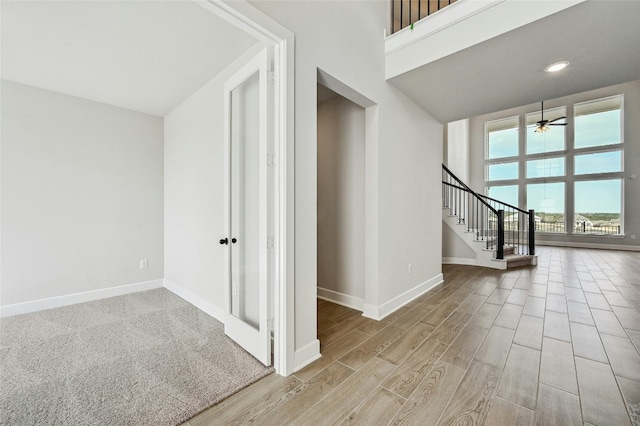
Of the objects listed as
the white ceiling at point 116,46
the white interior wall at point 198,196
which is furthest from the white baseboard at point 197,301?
the white ceiling at point 116,46

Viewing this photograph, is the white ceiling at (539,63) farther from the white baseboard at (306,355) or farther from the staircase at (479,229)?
the white baseboard at (306,355)

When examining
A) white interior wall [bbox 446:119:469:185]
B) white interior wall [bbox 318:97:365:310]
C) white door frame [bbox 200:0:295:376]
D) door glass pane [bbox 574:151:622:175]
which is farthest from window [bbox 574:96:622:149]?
white door frame [bbox 200:0:295:376]

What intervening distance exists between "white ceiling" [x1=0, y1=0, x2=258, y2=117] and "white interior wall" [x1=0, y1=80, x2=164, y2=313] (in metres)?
0.40

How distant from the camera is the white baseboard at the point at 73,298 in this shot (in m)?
2.83

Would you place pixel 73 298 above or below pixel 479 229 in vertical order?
below

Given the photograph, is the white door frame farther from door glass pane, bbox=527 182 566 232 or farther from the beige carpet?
door glass pane, bbox=527 182 566 232

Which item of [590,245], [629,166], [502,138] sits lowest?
[590,245]

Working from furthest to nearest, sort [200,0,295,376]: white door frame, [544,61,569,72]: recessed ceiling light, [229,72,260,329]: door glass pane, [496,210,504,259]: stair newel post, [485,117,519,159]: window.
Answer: [485,117,519,159]: window
[496,210,504,259]: stair newel post
[544,61,569,72]: recessed ceiling light
[229,72,260,329]: door glass pane
[200,0,295,376]: white door frame

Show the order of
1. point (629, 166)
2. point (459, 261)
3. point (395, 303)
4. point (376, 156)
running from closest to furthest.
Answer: point (376, 156)
point (395, 303)
point (459, 261)
point (629, 166)

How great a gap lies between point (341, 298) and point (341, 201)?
121cm

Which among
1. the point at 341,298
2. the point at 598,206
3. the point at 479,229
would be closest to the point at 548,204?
the point at 598,206

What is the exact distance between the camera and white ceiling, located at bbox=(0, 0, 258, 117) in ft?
6.14

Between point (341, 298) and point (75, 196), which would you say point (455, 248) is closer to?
point (341, 298)

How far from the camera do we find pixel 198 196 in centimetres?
304
